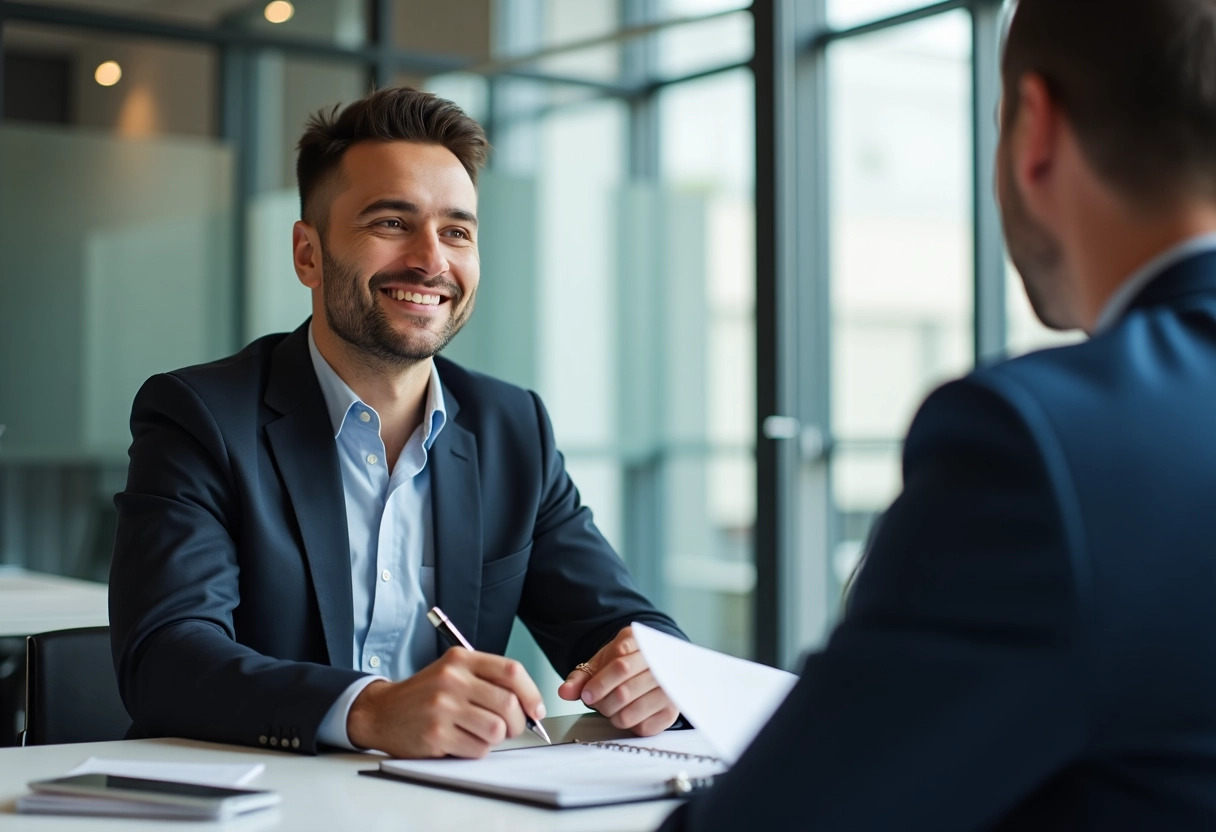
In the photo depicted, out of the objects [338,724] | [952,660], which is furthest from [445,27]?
[952,660]

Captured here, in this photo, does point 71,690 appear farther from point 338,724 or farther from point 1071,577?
point 1071,577

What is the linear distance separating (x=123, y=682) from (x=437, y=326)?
730mm

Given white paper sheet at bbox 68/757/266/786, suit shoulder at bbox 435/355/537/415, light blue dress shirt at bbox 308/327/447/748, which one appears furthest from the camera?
suit shoulder at bbox 435/355/537/415

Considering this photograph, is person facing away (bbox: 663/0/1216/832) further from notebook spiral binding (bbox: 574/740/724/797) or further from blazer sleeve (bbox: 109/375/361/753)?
blazer sleeve (bbox: 109/375/361/753)

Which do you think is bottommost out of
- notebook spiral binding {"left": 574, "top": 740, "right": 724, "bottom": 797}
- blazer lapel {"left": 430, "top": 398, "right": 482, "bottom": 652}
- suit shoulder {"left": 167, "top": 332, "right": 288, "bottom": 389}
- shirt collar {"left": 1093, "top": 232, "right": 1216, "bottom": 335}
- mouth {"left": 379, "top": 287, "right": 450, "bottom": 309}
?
notebook spiral binding {"left": 574, "top": 740, "right": 724, "bottom": 797}

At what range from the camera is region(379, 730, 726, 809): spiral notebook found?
125 centimetres

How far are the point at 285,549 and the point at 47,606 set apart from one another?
1.28m

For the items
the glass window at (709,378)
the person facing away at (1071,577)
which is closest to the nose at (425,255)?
the person facing away at (1071,577)

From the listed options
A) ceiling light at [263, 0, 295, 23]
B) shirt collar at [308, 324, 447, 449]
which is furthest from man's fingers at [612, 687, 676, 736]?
ceiling light at [263, 0, 295, 23]

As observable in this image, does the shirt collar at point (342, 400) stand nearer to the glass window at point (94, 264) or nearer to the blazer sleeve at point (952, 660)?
the blazer sleeve at point (952, 660)

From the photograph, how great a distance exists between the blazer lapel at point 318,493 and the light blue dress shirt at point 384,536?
33 millimetres

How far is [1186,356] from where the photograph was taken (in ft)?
2.67

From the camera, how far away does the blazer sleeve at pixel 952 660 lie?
2.43ft

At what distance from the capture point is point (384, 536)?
81.0 inches
